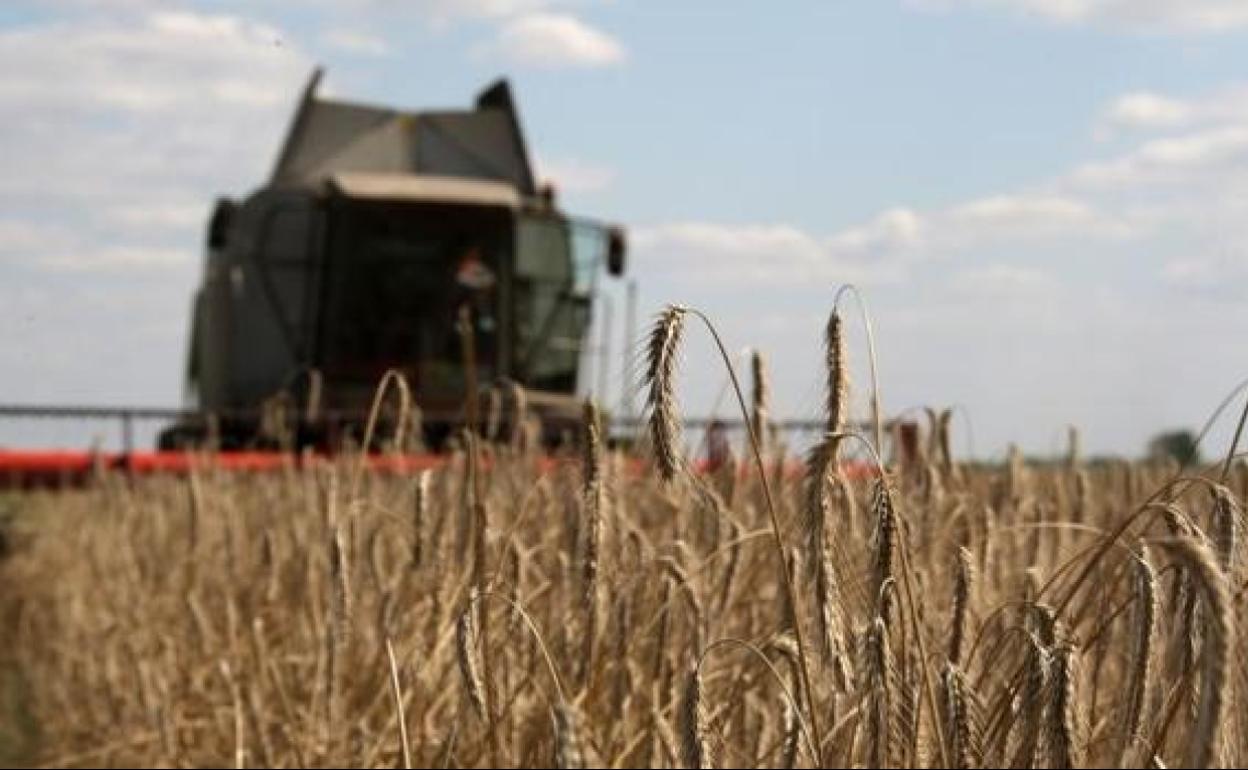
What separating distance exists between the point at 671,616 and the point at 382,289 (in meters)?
9.90

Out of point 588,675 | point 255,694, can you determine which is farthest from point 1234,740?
point 255,694

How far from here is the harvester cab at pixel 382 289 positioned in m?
12.6

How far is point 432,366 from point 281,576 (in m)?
7.36

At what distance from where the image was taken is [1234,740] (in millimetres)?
1413

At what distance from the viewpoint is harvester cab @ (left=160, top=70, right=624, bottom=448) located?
12555mm

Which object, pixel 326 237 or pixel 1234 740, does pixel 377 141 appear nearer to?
pixel 326 237

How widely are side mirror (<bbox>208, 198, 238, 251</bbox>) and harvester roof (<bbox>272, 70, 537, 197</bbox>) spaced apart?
1.41 ft

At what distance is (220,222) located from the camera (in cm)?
1345

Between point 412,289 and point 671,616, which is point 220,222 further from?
point 671,616

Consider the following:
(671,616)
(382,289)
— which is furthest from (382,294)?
(671,616)

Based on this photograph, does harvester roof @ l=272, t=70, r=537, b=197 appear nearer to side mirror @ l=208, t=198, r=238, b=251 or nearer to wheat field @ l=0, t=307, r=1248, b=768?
side mirror @ l=208, t=198, r=238, b=251

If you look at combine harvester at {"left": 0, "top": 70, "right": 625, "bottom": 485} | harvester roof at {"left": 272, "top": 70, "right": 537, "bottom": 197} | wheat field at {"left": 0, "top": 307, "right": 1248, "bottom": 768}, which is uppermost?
harvester roof at {"left": 272, "top": 70, "right": 537, "bottom": 197}

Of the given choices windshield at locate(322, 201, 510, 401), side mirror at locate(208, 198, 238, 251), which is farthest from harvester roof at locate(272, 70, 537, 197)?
windshield at locate(322, 201, 510, 401)

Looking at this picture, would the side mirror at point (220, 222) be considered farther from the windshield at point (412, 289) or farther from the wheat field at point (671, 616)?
the wheat field at point (671, 616)
